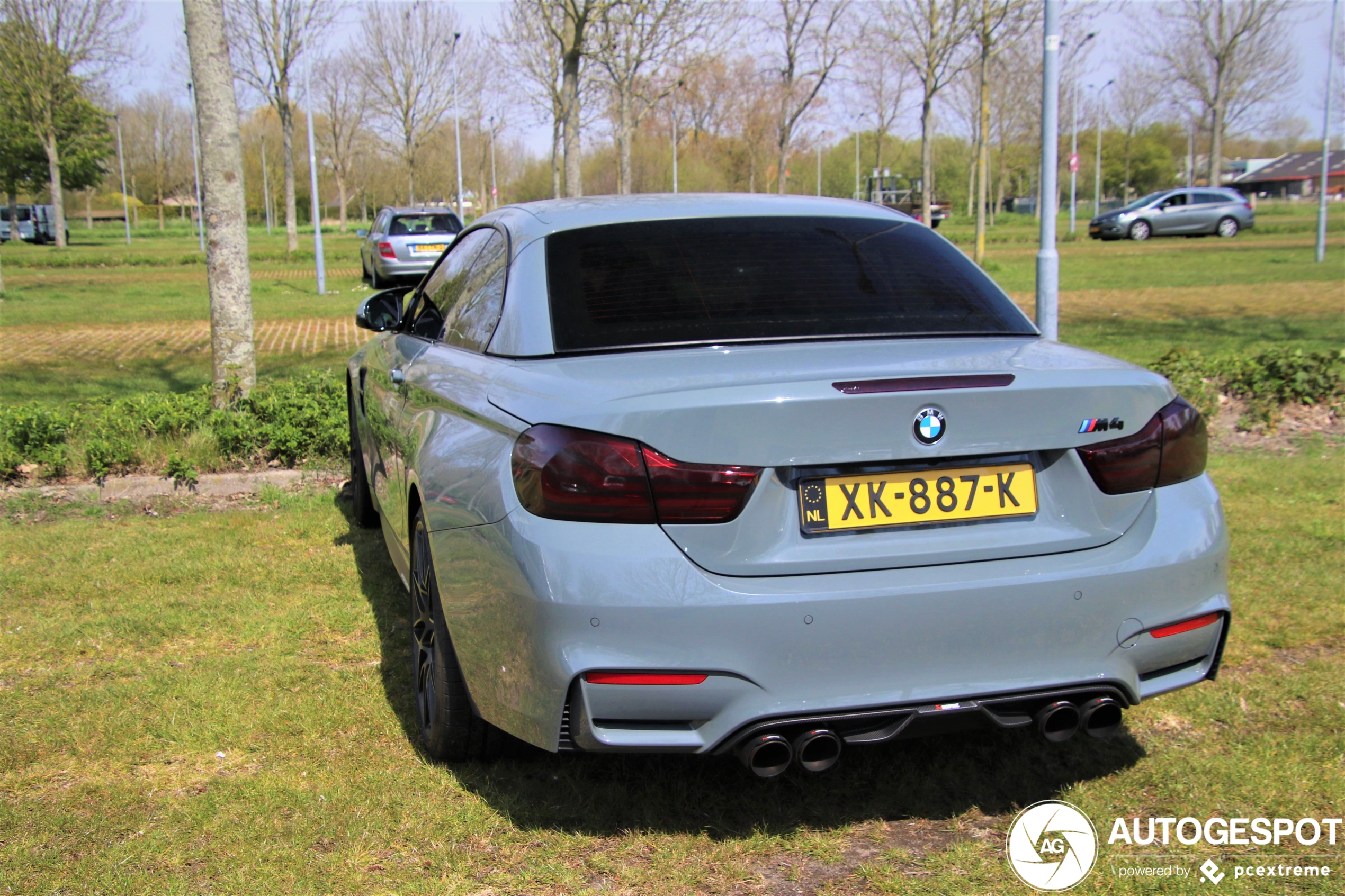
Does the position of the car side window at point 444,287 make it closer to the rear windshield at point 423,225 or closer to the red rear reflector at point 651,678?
the red rear reflector at point 651,678

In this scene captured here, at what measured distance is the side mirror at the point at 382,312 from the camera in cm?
466

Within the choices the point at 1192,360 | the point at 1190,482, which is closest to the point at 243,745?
the point at 1190,482

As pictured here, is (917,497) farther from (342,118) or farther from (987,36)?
(342,118)

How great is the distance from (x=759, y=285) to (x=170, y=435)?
194 inches

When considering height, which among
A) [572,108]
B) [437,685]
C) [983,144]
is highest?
[572,108]

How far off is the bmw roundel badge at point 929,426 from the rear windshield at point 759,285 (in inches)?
22.1

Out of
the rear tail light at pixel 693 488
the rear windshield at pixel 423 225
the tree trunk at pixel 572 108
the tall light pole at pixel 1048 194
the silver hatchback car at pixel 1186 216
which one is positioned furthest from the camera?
the silver hatchback car at pixel 1186 216

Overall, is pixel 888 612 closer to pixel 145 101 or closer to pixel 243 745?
pixel 243 745

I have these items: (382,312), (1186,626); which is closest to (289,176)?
(382,312)

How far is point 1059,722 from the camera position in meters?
2.66

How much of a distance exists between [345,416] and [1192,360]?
6033 mm

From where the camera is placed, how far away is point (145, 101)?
88625 mm

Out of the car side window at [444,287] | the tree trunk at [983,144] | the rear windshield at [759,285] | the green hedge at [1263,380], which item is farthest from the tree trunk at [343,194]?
the rear windshield at [759,285]

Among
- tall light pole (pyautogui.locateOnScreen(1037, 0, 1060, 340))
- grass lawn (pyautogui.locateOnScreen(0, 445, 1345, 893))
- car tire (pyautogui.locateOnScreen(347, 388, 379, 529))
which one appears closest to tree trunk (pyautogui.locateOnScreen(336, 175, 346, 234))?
tall light pole (pyautogui.locateOnScreen(1037, 0, 1060, 340))
